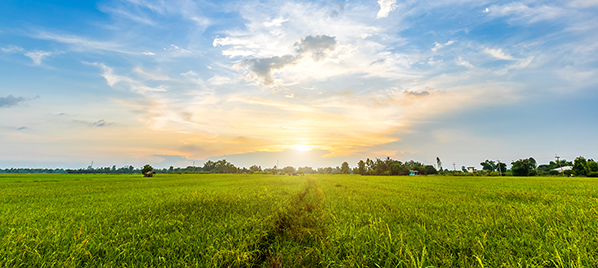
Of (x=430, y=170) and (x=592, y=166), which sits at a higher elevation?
(x=592, y=166)

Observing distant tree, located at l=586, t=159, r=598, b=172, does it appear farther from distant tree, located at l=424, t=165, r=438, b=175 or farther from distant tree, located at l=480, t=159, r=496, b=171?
distant tree, located at l=480, t=159, r=496, b=171

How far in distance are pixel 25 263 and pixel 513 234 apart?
8044mm

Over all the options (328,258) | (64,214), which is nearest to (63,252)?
(328,258)

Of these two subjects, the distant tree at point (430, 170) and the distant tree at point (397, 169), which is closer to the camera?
the distant tree at point (397, 169)

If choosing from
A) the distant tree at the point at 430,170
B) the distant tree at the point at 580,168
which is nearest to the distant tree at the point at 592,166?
the distant tree at the point at 580,168

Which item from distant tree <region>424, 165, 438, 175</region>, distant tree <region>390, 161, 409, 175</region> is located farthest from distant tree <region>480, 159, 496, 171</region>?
distant tree <region>390, 161, 409, 175</region>

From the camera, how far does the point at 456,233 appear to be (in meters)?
4.20

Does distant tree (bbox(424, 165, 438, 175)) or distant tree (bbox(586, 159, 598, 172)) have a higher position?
distant tree (bbox(586, 159, 598, 172))

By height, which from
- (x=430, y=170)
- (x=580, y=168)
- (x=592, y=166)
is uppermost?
(x=592, y=166)

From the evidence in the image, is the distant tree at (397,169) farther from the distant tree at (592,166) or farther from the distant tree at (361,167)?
the distant tree at (592,166)

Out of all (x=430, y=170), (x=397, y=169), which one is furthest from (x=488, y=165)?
(x=397, y=169)

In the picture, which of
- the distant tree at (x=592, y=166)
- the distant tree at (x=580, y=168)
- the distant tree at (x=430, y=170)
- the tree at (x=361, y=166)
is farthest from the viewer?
the tree at (x=361, y=166)

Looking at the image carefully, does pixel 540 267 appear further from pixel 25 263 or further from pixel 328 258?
pixel 25 263

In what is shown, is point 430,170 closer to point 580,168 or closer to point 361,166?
point 361,166
